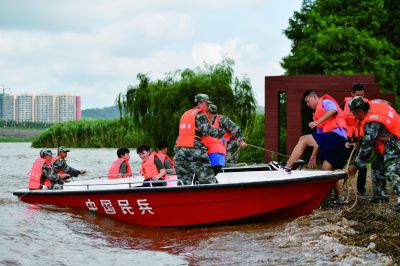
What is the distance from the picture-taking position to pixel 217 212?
10320 millimetres

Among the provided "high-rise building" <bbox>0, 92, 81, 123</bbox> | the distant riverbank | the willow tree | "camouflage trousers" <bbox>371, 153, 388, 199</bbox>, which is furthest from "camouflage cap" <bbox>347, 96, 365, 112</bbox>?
"high-rise building" <bbox>0, 92, 81, 123</bbox>

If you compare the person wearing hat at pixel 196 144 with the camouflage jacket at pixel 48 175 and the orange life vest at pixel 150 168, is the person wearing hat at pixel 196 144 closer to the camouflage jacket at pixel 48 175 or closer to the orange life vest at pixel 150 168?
the orange life vest at pixel 150 168

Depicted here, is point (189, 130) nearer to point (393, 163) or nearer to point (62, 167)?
point (393, 163)

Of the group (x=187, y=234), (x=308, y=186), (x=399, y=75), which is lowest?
(x=187, y=234)

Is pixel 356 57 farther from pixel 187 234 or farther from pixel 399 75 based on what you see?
pixel 187 234

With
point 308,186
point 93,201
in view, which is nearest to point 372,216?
point 308,186

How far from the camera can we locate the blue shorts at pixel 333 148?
1016 cm

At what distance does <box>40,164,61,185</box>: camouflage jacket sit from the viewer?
13828 mm

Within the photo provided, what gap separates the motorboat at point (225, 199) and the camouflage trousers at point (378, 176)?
938 millimetres

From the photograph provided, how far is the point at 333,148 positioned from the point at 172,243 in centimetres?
276

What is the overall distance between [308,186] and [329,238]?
156 cm

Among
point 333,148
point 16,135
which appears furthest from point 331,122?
point 16,135

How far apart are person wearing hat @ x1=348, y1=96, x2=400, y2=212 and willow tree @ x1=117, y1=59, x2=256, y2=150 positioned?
1856cm

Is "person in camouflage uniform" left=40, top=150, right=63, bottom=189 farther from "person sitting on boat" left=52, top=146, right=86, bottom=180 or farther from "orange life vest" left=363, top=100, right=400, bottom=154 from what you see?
"orange life vest" left=363, top=100, right=400, bottom=154
